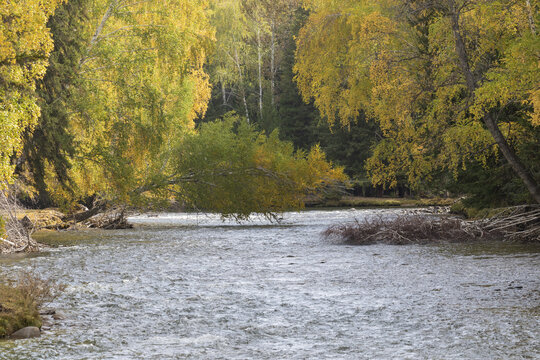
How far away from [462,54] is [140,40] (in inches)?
515

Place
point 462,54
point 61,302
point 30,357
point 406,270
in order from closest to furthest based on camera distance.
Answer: point 30,357 < point 61,302 < point 406,270 < point 462,54

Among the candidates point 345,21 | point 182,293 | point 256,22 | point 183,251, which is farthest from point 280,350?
point 256,22

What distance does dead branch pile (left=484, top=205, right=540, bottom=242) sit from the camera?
2008 centimetres

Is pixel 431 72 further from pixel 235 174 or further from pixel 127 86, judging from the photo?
pixel 127 86

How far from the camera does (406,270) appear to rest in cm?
1527

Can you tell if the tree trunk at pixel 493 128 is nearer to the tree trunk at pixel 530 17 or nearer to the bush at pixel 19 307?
the tree trunk at pixel 530 17

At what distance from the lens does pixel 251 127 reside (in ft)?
101

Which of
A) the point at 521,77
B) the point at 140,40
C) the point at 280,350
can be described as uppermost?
the point at 140,40

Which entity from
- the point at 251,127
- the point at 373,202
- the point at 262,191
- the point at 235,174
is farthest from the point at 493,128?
the point at 373,202

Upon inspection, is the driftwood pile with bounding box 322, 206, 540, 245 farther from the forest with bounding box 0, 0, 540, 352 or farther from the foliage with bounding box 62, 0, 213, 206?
the foliage with bounding box 62, 0, 213, 206

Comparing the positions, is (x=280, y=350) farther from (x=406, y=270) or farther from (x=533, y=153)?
(x=533, y=153)

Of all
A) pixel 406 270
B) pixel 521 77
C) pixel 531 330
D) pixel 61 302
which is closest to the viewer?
pixel 531 330

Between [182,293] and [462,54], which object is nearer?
[182,293]

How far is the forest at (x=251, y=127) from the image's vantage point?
18375 millimetres
